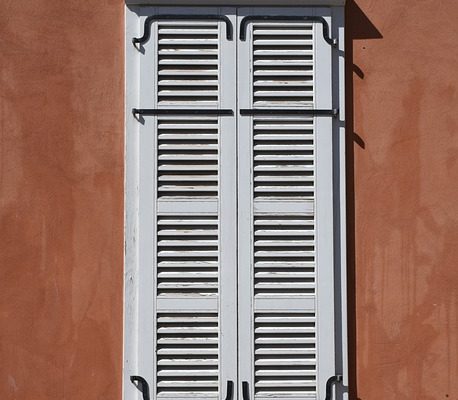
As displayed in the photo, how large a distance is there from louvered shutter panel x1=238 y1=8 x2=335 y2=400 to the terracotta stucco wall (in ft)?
0.50

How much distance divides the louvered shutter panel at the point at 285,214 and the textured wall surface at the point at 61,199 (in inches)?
23.2

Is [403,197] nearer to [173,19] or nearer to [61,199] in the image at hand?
[173,19]

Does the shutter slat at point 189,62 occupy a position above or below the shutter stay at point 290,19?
below

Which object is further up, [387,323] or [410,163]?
[410,163]

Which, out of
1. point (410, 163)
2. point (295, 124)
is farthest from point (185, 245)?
point (410, 163)

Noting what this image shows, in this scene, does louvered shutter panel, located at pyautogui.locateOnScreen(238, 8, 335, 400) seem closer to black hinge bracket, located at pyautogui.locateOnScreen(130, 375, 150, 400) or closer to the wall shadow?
the wall shadow

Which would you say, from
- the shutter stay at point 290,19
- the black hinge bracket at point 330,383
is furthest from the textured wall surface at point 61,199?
the black hinge bracket at point 330,383

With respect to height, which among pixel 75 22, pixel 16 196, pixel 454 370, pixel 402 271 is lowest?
pixel 454 370

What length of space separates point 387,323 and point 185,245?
0.98 meters

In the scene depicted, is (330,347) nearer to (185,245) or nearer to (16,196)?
(185,245)

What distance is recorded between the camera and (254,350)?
448 cm

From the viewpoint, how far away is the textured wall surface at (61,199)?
4523mm

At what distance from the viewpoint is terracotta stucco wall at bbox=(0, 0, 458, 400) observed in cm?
453

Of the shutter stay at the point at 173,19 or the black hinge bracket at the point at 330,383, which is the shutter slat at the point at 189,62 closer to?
the shutter stay at the point at 173,19
